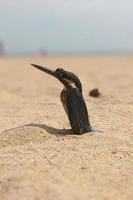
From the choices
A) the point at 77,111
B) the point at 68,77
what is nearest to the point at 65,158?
the point at 77,111

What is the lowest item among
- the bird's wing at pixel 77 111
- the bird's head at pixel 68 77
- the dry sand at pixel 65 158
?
the dry sand at pixel 65 158

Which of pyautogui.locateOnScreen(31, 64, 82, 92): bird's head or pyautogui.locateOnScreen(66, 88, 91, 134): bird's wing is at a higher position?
pyautogui.locateOnScreen(31, 64, 82, 92): bird's head

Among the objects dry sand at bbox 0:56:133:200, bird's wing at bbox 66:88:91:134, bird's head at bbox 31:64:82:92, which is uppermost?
bird's head at bbox 31:64:82:92

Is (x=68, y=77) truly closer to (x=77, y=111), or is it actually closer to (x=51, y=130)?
(x=77, y=111)

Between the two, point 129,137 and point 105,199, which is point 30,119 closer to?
point 129,137

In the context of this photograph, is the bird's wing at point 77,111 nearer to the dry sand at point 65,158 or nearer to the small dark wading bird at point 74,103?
the small dark wading bird at point 74,103

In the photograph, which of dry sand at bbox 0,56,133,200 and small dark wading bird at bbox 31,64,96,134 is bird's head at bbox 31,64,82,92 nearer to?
small dark wading bird at bbox 31,64,96,134

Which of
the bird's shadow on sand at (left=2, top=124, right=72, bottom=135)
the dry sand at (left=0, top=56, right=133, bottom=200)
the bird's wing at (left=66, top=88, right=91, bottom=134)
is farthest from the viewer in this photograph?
the bird's shadow on sand at (left=2, top=124, right=72, bottom=135)

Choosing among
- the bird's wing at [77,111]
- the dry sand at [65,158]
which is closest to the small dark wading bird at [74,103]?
the bird's wing at [77,111]

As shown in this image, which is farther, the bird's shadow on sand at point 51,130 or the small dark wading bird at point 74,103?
the bird's shadow on sand at point 51,130

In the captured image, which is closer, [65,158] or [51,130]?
[65,158]

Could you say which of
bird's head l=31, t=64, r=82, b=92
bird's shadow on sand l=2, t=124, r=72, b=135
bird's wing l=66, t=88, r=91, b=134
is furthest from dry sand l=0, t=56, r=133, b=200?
bird's head l=31, t=64, r=82, b=92

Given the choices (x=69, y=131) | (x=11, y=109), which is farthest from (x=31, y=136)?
(x=11, y=109)
